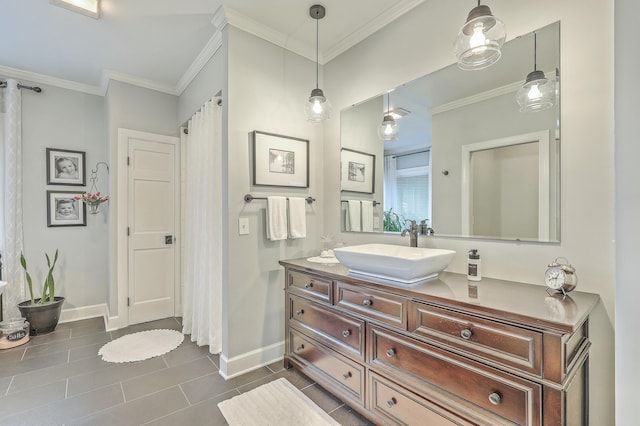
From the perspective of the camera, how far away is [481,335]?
1234mm

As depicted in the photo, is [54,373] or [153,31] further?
[153,31]

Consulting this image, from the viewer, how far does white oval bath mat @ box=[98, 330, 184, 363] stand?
261 cm

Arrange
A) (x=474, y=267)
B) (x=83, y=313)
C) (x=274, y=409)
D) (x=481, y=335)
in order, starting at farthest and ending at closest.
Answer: (x=83, y=313) → (x=274, y=409) → (x=474, y=267) → (x=481, y=335)

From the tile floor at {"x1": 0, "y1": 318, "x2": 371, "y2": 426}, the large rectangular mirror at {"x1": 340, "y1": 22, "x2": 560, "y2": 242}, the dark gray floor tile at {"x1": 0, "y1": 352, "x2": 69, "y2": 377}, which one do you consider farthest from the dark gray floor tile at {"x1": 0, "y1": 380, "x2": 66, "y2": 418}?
the large rectangular mirror at {"x1": 340, "y1": 22, "x2": 560, "y2": 242}

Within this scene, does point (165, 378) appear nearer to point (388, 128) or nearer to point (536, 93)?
point (388, 128)

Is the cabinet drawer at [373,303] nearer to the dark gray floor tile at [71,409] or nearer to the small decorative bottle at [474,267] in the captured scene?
the small decorative bottle at [474,267]

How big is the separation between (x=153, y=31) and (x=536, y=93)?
2.82 meters

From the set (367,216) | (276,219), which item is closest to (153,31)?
(276,219)

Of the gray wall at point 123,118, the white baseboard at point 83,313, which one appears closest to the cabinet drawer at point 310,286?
the gray wall at point 123,118

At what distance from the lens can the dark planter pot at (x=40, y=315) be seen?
9.92 feet

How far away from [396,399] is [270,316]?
1.27 m

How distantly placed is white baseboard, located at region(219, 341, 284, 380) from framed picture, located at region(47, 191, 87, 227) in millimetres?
2646

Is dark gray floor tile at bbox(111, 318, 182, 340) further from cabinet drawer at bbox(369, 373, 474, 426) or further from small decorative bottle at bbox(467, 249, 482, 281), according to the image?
small decorative bottle at bbox(467, 249, 482, 281)

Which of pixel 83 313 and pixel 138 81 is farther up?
pixel 138 81
